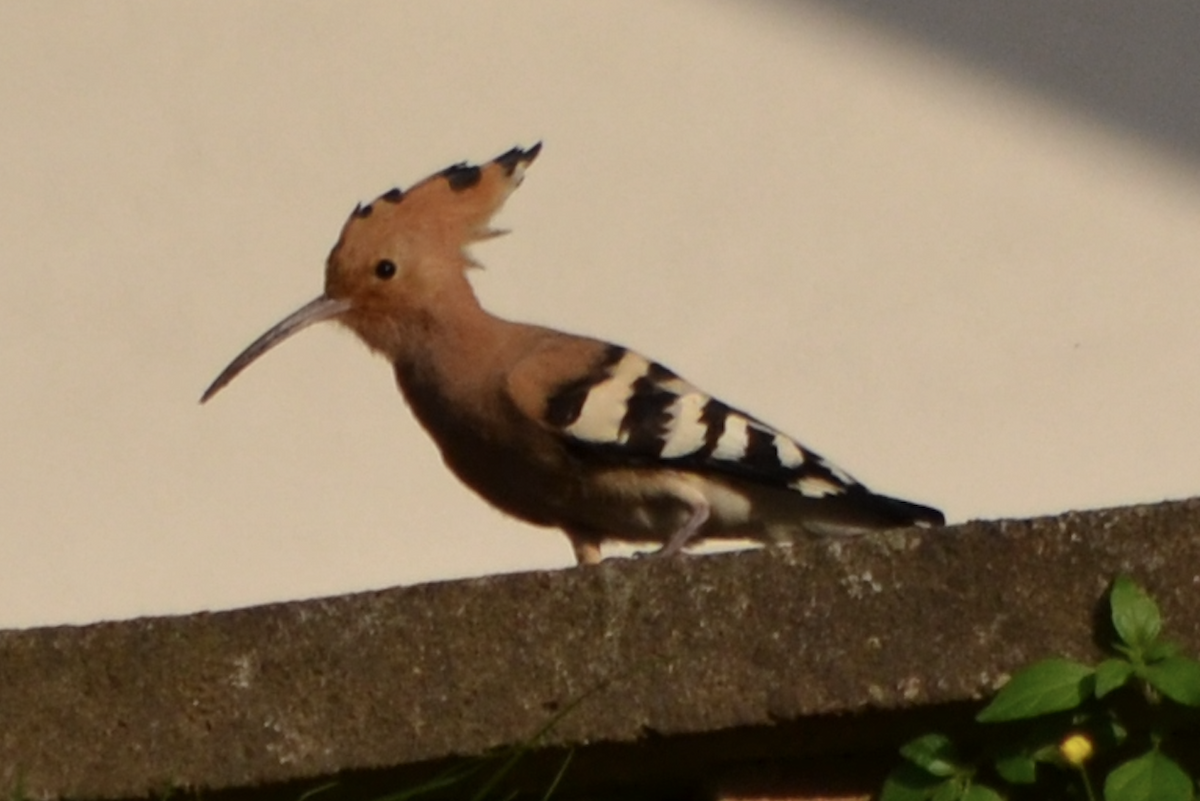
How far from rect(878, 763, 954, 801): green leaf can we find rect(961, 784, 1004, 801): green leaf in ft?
0.05

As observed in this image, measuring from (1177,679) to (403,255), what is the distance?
4.61ft

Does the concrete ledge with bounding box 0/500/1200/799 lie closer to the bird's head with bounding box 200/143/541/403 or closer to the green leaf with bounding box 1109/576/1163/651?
the green leaf with bounding box 1109/576/1163/651

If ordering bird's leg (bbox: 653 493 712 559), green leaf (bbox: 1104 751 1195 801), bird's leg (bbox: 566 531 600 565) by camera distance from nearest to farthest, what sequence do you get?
green leaf (bbox: 1104 751 1195 801) < bird's leg (bbox: 653 493 712 559) < bird's leg (bbox: 566 531 600 565)

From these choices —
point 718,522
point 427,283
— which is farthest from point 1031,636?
point 427,283

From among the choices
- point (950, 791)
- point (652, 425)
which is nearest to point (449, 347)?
point (652, 425)

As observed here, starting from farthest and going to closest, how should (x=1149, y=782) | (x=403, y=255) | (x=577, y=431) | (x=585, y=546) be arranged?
(x=403, y=255) → (x=585, y=546) → (x=577, y=431) → (x=1149, y=782)

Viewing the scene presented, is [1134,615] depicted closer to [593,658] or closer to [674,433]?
[593,658]

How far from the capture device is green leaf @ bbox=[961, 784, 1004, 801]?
1.36 m

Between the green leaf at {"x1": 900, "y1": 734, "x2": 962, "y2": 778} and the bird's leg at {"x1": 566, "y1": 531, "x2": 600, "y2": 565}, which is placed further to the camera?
the bird's leg at {"x1": 566, "y1": 531, "x2": 600, "y2": 565}

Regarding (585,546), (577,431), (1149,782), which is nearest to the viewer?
(1149,782)

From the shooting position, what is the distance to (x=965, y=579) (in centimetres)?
139

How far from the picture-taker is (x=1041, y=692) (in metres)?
1.32

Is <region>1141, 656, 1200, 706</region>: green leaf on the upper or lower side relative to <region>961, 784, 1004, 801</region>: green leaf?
upper

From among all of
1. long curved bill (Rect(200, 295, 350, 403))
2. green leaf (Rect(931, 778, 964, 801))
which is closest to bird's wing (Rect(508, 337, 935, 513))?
long curved bill (Rect(200, 295, 350, 403))
